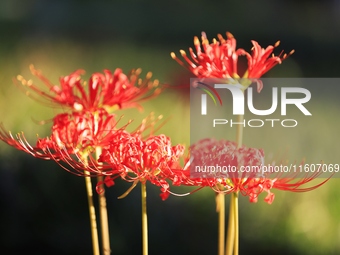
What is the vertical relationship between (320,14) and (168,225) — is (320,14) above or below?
Result: above

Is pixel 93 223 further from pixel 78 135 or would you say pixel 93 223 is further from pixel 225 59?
pixel 225 59

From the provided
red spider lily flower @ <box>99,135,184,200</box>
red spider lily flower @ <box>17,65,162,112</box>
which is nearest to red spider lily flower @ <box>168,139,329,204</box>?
red spider lily flower @ <box>99,135,184,200</box>

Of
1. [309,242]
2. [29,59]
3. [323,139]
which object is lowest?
[309,242]

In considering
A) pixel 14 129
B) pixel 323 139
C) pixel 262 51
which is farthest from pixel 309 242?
pixel 14 129

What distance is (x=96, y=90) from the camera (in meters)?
0.70

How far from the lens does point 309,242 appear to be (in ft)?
2.49

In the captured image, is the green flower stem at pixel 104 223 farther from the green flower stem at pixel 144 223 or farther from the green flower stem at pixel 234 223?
the green flower stem at pixel 234 223

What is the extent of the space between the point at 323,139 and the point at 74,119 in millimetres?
342

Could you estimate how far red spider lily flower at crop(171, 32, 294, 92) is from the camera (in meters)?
0.67

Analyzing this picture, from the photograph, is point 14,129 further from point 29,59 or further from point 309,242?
point 309,242

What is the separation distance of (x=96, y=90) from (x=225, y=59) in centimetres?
17

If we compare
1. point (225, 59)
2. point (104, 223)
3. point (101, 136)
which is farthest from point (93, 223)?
point (225, 59)

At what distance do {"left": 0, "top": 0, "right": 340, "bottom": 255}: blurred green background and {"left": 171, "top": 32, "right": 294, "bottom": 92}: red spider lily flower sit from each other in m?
0.02

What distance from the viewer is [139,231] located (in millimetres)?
757
